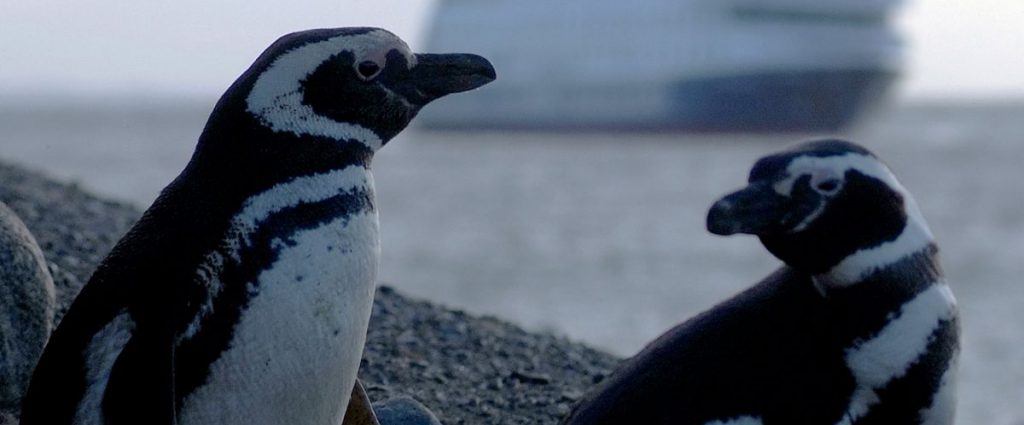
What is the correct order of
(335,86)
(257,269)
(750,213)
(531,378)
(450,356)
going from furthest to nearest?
1. (450,356)
2. (531,378)
3. (750,213)
4. (335,86)
5. (257,269)

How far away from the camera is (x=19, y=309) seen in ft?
11.1

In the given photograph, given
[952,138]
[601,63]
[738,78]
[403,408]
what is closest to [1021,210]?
[403,408]

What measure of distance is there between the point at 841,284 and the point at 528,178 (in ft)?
88.2

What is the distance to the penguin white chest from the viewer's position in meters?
2.62

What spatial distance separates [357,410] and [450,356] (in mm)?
1524

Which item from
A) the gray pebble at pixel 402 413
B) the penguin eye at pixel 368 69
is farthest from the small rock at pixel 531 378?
the penguin eye at pixel 368 69

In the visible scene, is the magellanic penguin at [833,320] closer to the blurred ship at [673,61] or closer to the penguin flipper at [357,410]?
the penguin flipper at [357,410]

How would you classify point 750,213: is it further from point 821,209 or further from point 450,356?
point 450,356

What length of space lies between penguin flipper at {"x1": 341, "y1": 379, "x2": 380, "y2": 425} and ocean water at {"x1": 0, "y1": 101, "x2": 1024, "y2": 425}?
2.37 meters

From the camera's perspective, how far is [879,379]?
2904 millimetres

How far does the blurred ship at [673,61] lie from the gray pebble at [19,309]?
138ft

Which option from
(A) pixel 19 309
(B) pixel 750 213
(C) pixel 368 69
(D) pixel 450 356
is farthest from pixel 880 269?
(D) pixel 450 356

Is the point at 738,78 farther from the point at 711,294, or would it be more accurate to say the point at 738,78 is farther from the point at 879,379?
the point at 879,379

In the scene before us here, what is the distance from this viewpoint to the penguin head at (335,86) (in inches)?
107
